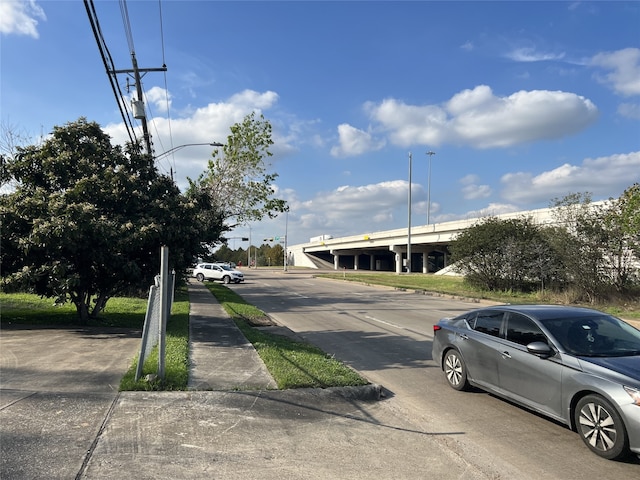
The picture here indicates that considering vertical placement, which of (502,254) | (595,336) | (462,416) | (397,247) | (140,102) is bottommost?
(462,416)

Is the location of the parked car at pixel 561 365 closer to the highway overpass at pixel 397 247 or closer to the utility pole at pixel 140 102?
the utility pole at pixel 140 102

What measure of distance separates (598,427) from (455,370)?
2.58m

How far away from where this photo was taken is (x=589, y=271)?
67.6 feet

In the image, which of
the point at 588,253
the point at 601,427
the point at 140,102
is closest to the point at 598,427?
the point at 601,427

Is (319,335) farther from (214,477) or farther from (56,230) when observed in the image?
(214,477)

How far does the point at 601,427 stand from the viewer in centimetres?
474

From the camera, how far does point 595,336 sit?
18.7 feet

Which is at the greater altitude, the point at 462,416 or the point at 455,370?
the point at 455,370

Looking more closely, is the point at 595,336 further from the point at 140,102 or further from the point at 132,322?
the point at 140,102

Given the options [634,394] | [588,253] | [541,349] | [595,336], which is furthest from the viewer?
[588,253]

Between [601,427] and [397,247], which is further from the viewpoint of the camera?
[397,247]

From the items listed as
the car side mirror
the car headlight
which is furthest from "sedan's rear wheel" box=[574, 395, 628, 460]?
the car side mirror

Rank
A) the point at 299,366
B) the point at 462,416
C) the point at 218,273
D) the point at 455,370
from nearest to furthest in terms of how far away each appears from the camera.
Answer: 1. the point at 462,416
2. the point at 455,370
3. the point at 299,366
4. the point at 218,273

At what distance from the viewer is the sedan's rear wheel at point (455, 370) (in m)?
7.04
